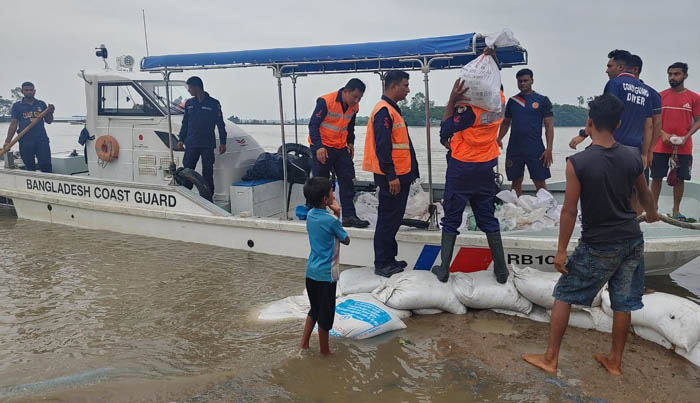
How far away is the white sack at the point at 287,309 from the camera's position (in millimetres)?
4643

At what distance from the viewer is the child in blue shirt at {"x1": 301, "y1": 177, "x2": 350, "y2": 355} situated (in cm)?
366

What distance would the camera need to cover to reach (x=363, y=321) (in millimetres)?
4207

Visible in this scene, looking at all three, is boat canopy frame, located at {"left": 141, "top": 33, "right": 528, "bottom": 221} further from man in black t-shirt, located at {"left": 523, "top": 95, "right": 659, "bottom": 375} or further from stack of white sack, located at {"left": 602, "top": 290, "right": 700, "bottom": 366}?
stack of white sack, located at {"left": 602, "top": 290, "right": 700, "bottom": 366}

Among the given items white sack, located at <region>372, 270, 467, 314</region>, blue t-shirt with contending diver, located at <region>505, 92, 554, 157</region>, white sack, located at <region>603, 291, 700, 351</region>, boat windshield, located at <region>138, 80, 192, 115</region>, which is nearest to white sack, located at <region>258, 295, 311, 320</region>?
white sack, located at <region>372, 270, 467, 314</region>

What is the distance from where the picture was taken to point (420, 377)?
3.58 metres

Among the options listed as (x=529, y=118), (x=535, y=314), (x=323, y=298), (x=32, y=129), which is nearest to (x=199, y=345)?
(x=323, y=298)

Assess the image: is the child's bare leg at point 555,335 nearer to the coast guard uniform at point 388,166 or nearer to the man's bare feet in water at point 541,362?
the man's bare feet in water at point 541,362

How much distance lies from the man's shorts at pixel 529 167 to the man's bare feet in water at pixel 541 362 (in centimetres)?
293

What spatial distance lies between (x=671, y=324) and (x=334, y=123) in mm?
3355

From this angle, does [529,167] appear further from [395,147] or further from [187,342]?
[187,342]

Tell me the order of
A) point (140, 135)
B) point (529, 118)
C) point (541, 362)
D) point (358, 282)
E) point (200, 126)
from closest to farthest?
point (541, 362)
point (358, 282)
point (529, 118)
point (200, 126)
point (140, 135)

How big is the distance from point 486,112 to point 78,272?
465 cm

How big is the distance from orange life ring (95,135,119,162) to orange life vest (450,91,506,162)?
5.09 m

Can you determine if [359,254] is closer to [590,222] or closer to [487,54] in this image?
[487,54]
